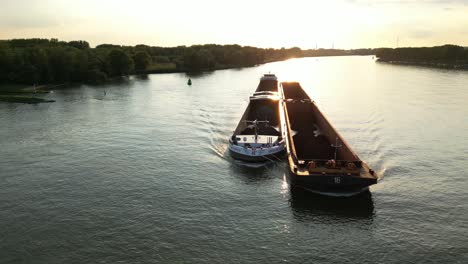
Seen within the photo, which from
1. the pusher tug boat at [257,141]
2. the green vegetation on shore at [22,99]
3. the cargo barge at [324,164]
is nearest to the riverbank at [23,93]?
the green vegetation on shore at [22,99]

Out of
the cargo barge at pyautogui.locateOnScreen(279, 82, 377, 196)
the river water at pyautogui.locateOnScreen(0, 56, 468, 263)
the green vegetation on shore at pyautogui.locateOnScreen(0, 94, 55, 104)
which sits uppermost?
the green vegetation on shore at pyautogui.locateOnScreen(0, 94, 55, 104)

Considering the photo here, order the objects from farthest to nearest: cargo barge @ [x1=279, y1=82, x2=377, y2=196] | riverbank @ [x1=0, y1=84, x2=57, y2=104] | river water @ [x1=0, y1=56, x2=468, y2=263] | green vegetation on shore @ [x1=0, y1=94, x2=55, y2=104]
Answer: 1. riverbank @ [x1=0, y1=84, x2=57, y2=104]
2. green vegetation on shore @ [x1=0, y1=94, x2=55, y2=104]
3. cargo barge @ [x1=279, y1=82, x2=377, y2=196]
4. river water @ [x1=0, y1=56, x2=468, y2=263]

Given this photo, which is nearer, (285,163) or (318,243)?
(318,243)

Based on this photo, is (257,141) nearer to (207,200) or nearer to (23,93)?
(207,200)

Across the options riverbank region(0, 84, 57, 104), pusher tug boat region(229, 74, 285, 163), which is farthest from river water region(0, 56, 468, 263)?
riverbank region(0, 84, 57, 104)

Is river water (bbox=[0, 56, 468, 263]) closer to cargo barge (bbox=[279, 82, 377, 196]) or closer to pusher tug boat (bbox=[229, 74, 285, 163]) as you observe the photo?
cargo barge (bbox=[279, 82, 377, 196])

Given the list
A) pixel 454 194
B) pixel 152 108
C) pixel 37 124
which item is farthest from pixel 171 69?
pixel 454 194

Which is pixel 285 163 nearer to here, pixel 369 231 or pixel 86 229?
pixel 369 231

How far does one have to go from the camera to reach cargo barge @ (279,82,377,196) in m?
30.8

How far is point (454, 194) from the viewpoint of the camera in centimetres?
3322

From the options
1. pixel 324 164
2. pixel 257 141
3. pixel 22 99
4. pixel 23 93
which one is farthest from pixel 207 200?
pixel 23 93

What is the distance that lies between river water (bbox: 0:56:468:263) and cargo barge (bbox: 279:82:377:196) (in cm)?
140

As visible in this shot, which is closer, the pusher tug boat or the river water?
the river water

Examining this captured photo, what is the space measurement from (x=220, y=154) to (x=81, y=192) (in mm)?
16315
